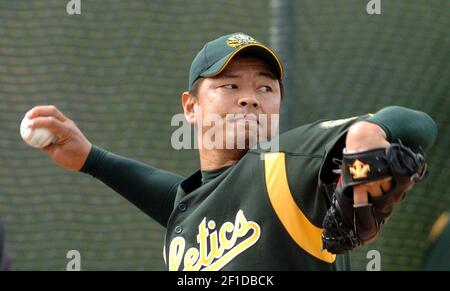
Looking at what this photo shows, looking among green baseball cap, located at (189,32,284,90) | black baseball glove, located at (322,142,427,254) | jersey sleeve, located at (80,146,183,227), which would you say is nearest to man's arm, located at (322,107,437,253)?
black baseball glove, located at (322,142,427,254)

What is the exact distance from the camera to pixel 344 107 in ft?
14.6

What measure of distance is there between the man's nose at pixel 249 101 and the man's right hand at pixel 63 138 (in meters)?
0.64

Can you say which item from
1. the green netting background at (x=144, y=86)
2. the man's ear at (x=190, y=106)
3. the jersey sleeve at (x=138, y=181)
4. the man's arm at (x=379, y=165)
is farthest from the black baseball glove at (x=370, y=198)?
the green netting background at (x=144, y=86)

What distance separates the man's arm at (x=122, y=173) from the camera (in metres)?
2.91

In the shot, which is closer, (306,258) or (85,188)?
(306,258)

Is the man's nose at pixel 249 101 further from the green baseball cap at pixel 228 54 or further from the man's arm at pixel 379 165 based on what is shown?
the man's arm at pixel 379 165

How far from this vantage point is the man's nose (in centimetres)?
247

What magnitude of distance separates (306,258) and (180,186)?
2.06 feet

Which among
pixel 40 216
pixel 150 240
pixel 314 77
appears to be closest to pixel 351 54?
pixel 314 77

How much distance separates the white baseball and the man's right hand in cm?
1

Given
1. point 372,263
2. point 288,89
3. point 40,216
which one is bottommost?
point 372,263

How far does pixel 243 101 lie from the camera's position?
97.3 inches

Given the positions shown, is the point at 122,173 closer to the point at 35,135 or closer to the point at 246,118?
the point at 35,135
